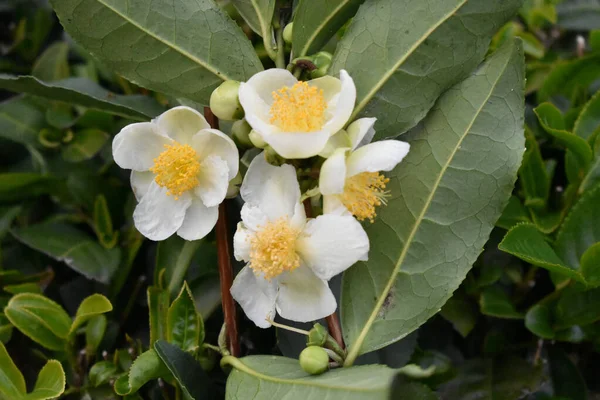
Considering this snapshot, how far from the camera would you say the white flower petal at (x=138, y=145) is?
0.74m

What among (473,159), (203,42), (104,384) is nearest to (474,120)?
(473,159)

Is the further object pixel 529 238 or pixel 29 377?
pixel 29 377

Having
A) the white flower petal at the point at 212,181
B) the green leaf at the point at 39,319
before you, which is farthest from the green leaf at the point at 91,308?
the white flower petal at the point at 212,181

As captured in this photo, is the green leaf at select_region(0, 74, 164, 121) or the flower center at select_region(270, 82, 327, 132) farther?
the green leaf at select_region(0, 74, 164, 121)

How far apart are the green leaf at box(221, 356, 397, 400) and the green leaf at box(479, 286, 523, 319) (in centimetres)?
30

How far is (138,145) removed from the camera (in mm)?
758

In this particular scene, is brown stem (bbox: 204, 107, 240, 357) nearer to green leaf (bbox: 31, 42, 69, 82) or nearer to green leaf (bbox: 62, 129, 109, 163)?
green leaf (bbox: 62, 129, 109, 163)

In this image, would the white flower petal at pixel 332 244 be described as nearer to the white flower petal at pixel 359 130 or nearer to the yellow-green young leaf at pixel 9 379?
the white flower petal at pixel 359 130

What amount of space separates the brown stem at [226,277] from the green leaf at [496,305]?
1.23 ft

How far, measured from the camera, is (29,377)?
91 centimetres

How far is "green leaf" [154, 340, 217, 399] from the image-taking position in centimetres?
69

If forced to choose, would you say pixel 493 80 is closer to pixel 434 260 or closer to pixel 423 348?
pixel 434 260

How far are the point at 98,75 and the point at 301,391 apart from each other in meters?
0.83

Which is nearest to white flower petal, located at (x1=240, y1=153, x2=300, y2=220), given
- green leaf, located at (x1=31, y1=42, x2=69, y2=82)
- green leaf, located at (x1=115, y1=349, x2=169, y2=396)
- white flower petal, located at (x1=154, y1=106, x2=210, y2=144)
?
white flower petal, located at (x1=154, y1=106, x2=210, y2=144)
